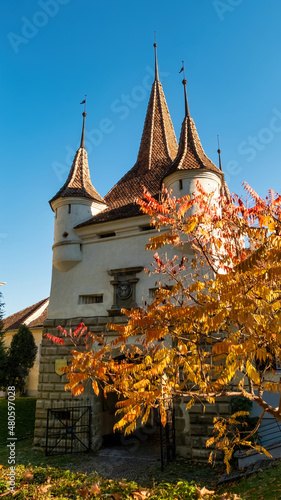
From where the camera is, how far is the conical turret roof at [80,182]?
15.2 metres

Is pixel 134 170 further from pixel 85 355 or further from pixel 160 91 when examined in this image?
pixel 85 355

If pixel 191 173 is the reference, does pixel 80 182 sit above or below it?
above

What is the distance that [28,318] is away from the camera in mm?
28984

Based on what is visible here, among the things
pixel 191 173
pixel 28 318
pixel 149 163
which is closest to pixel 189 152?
pixel 191 173

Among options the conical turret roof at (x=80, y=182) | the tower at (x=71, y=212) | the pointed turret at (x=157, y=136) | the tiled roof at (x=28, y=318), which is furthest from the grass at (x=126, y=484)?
the tiled roof at (x=28, y=318)

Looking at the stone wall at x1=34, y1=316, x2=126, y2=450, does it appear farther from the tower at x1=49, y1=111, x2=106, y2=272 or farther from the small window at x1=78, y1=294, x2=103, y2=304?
Result: the tower at x1=49, y1=111, x2=106, y2=272

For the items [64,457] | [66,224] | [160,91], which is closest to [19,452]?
[64,457]

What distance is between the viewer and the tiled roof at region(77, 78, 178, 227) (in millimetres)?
14906

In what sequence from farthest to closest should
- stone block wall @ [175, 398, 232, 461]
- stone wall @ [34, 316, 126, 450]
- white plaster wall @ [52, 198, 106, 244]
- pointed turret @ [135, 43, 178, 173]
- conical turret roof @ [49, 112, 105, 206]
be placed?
1. pointed turret @ [135, 43, 178, 173]
2. conical turret roof @ [49, 112, 105, 206]
3. white plaster wall @ [52, 198, 106, 244]
4. stone wall @ [34, 316, 126, 450]
5. stone block wall @ [175, 398, 232, 461]

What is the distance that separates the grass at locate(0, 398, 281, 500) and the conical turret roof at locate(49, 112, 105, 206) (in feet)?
32.9

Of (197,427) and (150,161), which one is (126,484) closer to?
(197,427)

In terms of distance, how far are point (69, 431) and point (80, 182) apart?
10.3 meters

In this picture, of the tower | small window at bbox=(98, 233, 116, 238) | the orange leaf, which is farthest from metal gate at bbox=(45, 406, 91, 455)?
small window at bbox=(98, 233, 116, 238)

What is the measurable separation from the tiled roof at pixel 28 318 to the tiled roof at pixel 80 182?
51.5 ft
